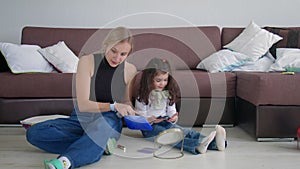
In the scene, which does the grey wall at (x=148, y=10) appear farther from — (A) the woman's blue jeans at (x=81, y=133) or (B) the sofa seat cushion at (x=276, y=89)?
(A) the woman's blue jeans at (x=81, y=133)

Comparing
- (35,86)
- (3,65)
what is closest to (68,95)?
(35,86)

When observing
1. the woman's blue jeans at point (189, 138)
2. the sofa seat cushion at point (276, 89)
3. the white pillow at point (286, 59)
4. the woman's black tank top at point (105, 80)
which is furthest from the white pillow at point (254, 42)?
the woman's black tank top at point (105, 80)

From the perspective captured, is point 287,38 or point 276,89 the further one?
point 287,38

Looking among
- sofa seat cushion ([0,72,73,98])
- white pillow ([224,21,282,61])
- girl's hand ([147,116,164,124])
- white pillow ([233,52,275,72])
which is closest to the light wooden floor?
girl's hand ([147,116,164,124])

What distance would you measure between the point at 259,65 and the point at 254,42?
21 cm

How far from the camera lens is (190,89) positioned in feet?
8.70

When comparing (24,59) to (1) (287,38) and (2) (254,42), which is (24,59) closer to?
(2) (254,42)

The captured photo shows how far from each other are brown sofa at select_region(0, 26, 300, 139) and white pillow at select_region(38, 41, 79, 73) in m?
0.21

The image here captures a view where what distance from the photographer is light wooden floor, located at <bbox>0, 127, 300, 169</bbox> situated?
1.87m

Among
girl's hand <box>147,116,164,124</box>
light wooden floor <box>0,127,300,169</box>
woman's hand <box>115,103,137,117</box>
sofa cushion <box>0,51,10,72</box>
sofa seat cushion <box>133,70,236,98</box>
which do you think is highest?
sofa cushion <box>0,51,10,72</box>

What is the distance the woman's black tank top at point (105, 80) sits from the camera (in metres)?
2.01

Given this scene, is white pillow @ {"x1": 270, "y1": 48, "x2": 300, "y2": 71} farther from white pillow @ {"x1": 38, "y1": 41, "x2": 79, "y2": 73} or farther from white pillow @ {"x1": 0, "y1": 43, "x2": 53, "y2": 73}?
white pillow @ {"x1": 0, "y1": 43, "x2": 53, "y2": 73}

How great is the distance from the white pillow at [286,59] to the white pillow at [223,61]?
0.75 ft

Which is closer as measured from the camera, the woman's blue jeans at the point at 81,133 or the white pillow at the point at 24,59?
the woman's blue jeans at the point at 81,133
